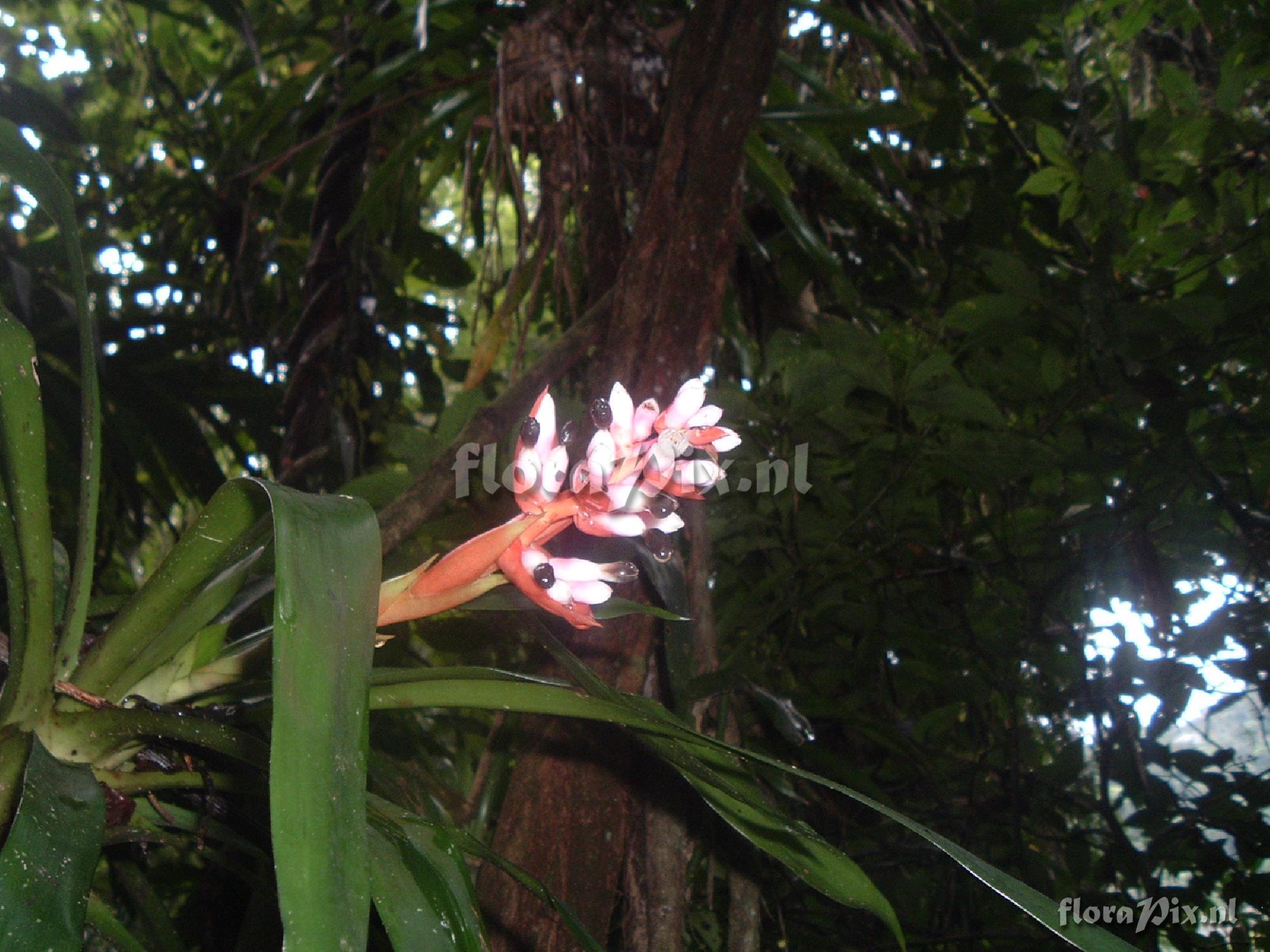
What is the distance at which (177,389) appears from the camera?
1.95m

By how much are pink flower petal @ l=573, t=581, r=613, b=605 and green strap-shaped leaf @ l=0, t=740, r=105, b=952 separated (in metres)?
0.31

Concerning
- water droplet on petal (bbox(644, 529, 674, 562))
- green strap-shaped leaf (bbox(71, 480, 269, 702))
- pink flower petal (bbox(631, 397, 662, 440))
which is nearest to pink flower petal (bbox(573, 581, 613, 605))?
pink flower petal (bbox(631, 397, 662, 440))

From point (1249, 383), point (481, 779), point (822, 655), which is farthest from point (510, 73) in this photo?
point (1249, 383)

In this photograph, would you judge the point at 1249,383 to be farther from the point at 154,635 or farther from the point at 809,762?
the point at 154,635

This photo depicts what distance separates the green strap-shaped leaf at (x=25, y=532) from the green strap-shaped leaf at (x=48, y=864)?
83 mm

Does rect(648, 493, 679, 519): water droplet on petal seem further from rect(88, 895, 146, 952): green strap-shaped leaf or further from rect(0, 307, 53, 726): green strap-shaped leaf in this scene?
rect(88, 895, 146, 952): green strap-shaped leaf

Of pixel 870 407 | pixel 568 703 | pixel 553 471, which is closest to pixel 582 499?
pixel 553 471

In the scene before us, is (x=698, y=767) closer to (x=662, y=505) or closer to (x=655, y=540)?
(x=662, y=505)

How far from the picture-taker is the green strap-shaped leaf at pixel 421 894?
53 cm

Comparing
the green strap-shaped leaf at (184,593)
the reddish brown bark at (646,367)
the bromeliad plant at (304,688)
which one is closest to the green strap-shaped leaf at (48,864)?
the bromeliad plant at (304,688)

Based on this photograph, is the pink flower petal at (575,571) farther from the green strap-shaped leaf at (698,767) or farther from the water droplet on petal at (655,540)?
the water droplet on petal at (655,540)

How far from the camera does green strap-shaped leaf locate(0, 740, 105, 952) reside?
0.44 meters

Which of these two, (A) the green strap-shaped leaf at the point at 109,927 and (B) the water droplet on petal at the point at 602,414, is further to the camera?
(A) the green strap-shaped leaf at the point at 109,927

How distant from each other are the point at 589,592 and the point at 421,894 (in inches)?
8.4
